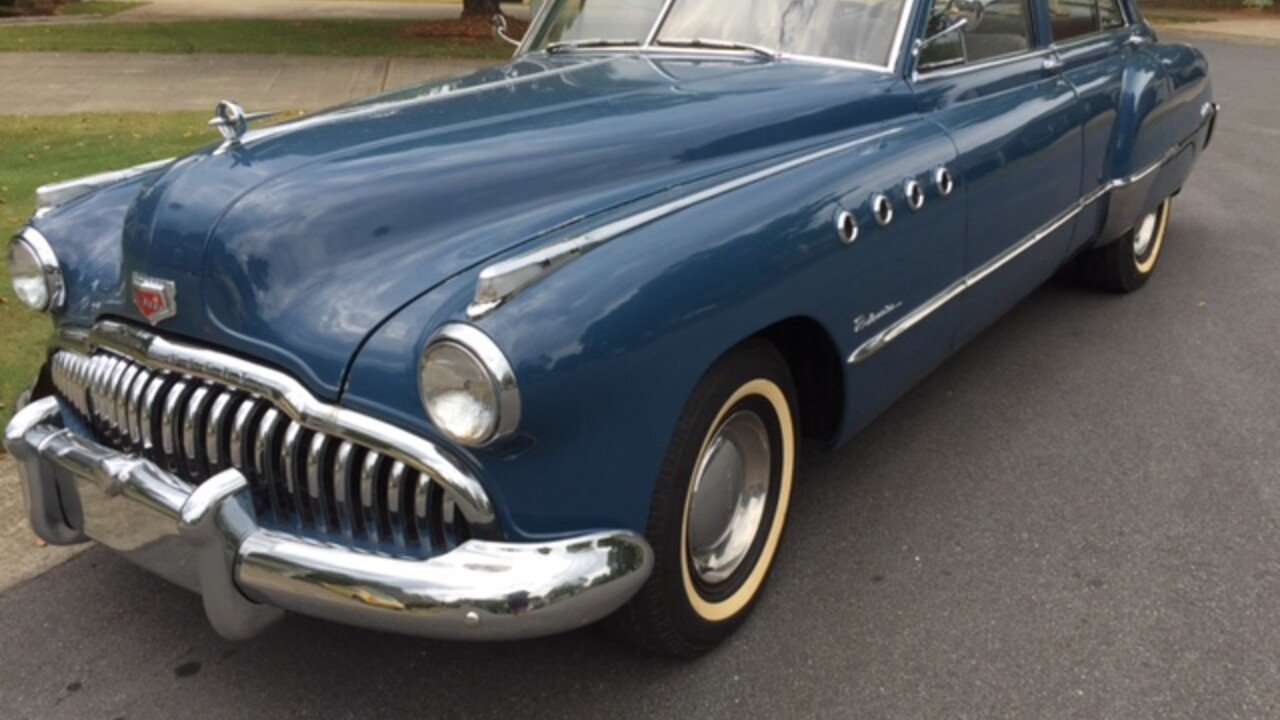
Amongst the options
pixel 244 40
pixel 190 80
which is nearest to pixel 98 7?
pixel 244 40

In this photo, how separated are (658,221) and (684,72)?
1.00 metres

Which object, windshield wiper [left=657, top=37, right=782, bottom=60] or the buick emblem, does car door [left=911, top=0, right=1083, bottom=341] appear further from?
the buick emblem

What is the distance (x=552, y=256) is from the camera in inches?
86.0

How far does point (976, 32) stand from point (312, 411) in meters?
2.69

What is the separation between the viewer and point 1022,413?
13.3 feet

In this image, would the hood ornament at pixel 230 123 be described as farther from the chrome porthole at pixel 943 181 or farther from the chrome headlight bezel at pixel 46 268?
the chrome porthole at pixel 943 181

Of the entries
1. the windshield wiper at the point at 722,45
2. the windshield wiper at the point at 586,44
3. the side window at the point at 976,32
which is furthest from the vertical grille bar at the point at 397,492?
the side window at the point at 976,32

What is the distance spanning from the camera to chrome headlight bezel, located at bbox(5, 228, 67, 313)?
9.14 feet

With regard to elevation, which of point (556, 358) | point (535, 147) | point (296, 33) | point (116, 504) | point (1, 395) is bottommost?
point (296, 33)

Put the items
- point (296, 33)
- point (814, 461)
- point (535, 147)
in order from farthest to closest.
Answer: point (296, 33) < point (814, 461) < point (535, 147)

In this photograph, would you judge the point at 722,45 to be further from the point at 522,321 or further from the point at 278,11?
the point at 278,11

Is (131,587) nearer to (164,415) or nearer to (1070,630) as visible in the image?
(164,415)

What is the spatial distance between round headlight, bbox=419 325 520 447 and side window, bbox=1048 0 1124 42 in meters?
3.22

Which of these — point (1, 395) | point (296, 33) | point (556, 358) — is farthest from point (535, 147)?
point (296, 33)
